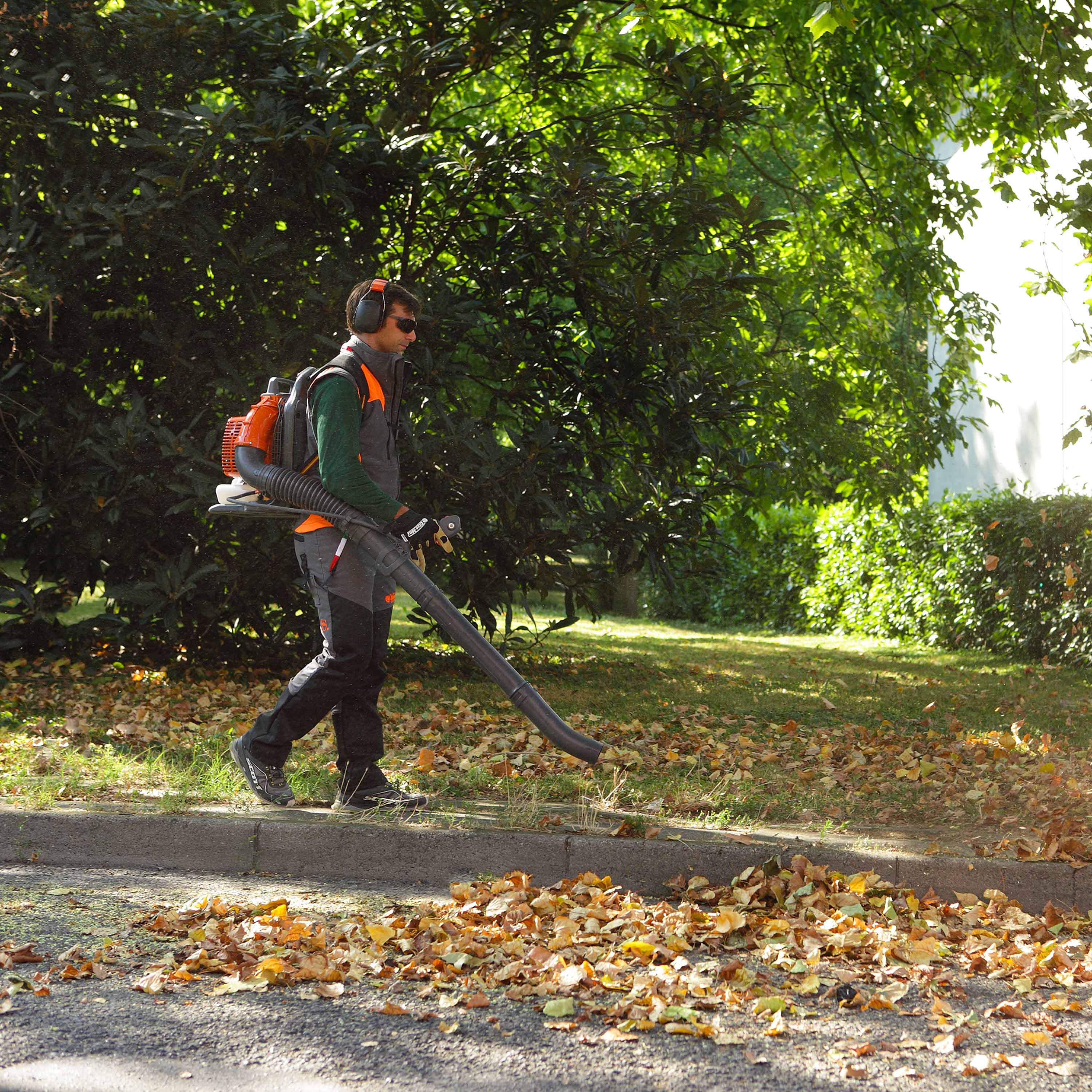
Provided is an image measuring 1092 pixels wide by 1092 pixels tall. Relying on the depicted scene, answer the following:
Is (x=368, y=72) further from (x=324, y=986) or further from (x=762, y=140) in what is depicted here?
(x=324, y=986)

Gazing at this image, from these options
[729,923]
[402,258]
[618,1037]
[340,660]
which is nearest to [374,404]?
[340,660]

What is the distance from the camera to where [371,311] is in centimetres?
485

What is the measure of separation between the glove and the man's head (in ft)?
2.50

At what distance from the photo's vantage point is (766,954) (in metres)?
3.83

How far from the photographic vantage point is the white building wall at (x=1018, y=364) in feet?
50.2

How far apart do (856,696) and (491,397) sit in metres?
3.89

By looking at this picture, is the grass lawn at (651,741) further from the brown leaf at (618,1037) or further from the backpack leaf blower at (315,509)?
the brown leaf at (618,1037)

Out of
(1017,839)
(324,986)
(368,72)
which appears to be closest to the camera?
(324,986)

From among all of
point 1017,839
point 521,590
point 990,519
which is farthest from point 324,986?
point 990,519

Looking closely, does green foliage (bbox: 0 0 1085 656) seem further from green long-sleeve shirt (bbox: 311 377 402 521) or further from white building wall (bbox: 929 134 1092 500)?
white building wall (bbox: 929 134 1092 500)

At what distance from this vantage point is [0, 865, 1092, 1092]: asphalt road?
2887 millimetres

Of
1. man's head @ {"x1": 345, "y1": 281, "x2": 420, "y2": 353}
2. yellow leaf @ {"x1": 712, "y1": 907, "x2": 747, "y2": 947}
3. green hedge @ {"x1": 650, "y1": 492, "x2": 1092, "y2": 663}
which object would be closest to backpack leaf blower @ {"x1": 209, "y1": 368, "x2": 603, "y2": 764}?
man's head @ {"x1": 345, "y1": 281, "x2": 420, "y2": 353}

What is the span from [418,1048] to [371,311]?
2.91 meters

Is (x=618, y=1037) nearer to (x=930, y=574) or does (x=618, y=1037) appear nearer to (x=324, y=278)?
(x=324, y=278)
